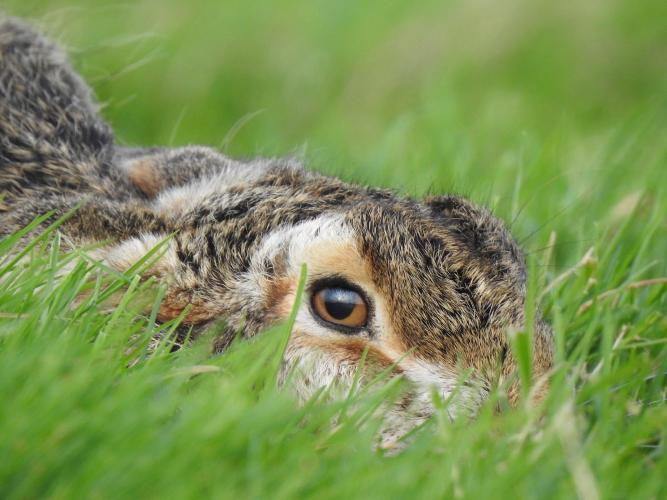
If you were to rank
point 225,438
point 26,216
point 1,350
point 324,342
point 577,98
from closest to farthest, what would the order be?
point 225,438
point 1,350
point 324,342
point 26,216
point 577,98

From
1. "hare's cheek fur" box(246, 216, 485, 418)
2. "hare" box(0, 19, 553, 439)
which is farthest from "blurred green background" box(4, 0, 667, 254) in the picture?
"hare's cheek fur" box(246, 216, 485, 418)

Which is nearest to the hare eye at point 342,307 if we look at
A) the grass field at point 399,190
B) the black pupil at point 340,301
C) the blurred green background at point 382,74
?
the black pupil at point 340,301

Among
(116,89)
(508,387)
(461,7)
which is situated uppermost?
(461,7)

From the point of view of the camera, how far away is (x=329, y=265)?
10.6 ft

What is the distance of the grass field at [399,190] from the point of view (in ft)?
8.23

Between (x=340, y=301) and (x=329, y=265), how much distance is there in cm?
13

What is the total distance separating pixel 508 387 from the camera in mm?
3121

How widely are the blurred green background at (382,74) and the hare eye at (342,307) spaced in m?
2.74

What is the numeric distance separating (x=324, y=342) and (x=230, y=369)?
36 cm

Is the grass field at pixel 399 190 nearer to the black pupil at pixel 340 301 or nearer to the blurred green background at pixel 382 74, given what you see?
the blurred green background at pixel 382 74

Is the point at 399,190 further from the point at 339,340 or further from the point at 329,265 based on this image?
the point at 339,340

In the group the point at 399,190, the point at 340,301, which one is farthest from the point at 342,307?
the point at 399,190

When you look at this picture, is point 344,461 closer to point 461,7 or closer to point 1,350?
point 1,350

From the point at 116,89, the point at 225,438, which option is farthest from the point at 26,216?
the point at 116,89
